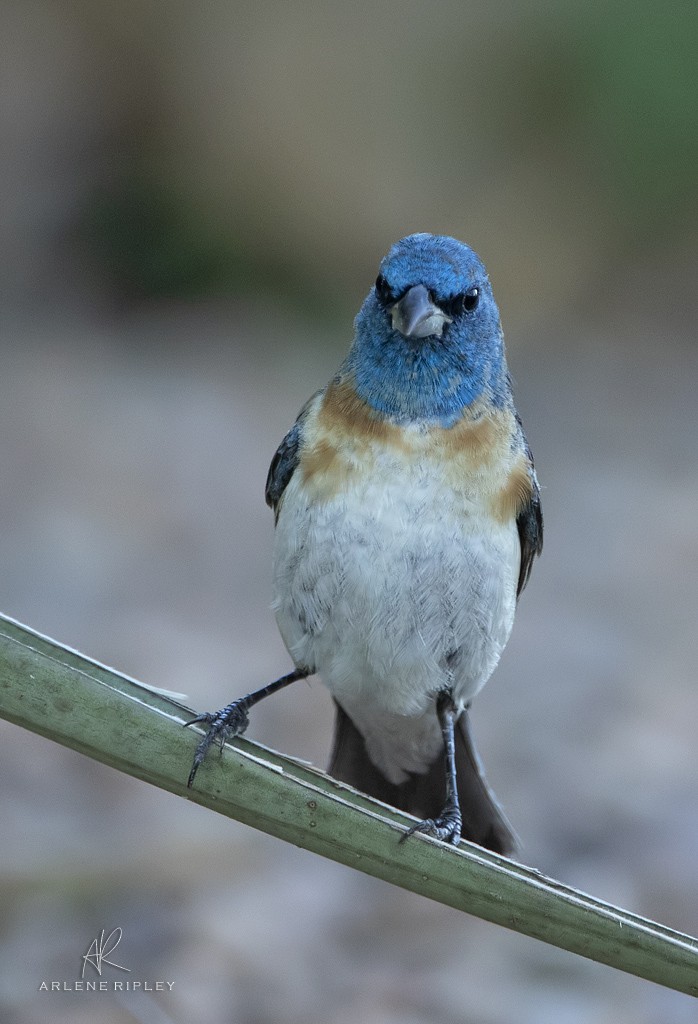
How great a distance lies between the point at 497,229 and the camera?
7.32m

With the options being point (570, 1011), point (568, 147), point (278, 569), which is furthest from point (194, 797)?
point (568, 147)

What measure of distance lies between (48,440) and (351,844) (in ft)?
16.8

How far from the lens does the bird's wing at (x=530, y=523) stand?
9.59 ft

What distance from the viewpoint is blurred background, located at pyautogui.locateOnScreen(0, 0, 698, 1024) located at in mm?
5672


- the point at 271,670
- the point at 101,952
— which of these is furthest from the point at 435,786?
the point at 271,670

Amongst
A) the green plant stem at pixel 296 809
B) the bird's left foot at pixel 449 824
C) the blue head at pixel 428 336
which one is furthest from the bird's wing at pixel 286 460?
the green plant stem at pixel 296 809

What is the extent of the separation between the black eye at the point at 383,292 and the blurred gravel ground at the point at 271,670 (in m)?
1.71

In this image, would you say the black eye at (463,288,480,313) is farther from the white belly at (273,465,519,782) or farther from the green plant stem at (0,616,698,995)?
the green plant stem at (0,616,698,995)

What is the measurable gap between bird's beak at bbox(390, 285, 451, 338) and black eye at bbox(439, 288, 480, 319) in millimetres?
30

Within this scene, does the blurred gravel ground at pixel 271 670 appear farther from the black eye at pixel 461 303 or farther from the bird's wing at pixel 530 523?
the black eye at pixel 461 303

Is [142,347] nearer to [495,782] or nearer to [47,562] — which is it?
[47,562]

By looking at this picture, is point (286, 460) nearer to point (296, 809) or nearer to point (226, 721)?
point (226, 721)

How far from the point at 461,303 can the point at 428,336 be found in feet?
0.32

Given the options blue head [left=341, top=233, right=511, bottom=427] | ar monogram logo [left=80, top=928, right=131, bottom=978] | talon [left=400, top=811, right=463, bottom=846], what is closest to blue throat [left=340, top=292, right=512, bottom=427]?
blue head [left=341, top=233, right=511, bottom=427]
